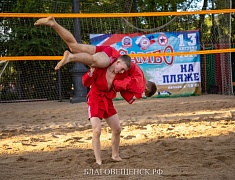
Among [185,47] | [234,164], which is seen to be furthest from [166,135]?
[185,47]

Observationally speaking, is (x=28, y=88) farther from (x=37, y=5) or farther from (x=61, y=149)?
(x=61, y=149)

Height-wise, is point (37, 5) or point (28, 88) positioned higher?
point (37, 5)


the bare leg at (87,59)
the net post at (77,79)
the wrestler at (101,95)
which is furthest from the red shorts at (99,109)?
the net post at (77,79)

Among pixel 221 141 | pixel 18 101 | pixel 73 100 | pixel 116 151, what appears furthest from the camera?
pixel 18 101

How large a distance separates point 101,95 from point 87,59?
23.5 inches

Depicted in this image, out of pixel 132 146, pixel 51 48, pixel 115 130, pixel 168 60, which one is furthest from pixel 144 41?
pixel 115 130

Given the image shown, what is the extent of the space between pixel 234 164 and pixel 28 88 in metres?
10.5

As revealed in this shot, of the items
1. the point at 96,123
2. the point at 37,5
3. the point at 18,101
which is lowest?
the point at 18,101

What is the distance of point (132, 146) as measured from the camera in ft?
17.7

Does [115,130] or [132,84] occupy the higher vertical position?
[132,84]

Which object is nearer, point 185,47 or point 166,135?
point 166,135

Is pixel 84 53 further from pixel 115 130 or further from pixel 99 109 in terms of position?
pixel 115 130

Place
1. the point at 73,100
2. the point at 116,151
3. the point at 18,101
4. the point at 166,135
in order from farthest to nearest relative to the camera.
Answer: the point at 18,101 < the point at 73,100 < the point at 166,135 < the point at 116,151

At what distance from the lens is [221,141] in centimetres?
541
